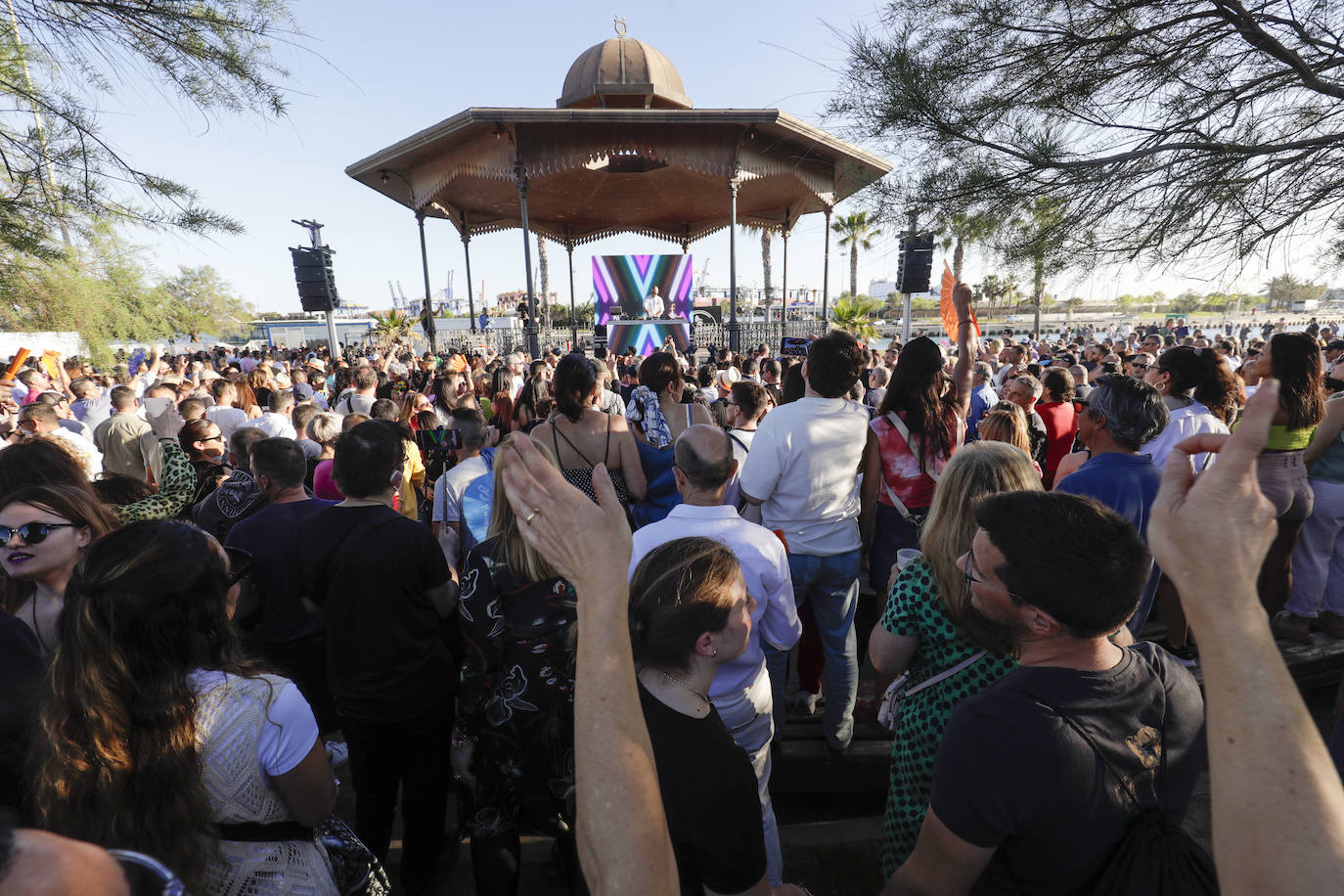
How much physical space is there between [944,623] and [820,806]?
1.82 metres

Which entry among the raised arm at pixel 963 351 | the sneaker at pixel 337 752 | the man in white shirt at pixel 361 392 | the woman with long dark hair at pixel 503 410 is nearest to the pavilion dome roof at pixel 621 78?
the man in white shirt at pixel 361 392

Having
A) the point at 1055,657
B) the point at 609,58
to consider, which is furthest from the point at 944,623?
the point at 609,58

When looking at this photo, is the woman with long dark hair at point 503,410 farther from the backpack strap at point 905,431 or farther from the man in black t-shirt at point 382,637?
the backpack strap at point 905,431

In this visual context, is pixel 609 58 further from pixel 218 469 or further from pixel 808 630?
pixel 808 630

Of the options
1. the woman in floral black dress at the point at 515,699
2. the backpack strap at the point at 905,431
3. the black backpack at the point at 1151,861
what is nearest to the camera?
the black backpack at the point at 1151,861

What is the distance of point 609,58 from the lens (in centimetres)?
1714

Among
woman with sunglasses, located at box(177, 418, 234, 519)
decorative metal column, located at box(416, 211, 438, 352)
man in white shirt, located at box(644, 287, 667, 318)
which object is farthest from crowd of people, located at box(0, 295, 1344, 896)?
man in white shirt, located at box(644, 287, 667, 318)

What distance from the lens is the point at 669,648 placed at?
142cm

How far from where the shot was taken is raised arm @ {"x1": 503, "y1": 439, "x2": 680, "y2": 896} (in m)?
0.83

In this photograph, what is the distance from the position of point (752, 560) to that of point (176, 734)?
164 centimetres

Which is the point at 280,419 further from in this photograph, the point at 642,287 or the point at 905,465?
the point at 642,287

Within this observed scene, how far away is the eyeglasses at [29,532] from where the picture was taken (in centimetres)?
185

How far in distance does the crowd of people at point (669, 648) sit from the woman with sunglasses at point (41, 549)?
1 centimetres

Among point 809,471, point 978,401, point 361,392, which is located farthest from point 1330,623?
point 361,392
